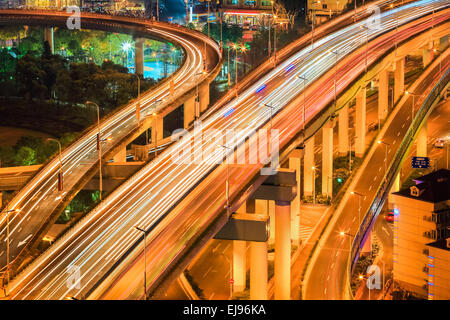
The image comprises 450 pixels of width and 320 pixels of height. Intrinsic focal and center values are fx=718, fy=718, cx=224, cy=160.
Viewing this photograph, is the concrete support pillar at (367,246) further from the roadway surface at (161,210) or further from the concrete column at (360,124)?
the concrete column at (360,124)

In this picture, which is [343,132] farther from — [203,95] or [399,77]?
[203,95]

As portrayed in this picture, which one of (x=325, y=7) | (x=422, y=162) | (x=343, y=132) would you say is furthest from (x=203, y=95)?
(x=325, y=7)

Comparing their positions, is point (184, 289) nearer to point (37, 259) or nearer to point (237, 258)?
point (237, 258)

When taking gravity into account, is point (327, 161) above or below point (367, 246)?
above

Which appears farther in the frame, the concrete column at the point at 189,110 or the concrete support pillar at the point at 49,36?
the concrete support pillar at the point at 49,36

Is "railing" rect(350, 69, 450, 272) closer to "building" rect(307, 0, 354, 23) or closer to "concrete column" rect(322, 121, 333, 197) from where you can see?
"concrete column" rect(322, 121, 333, 197)

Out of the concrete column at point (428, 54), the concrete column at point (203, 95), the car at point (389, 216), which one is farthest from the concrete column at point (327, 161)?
the concrete column at point (428, 54)

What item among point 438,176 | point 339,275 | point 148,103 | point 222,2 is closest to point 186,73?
point 148,103
